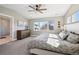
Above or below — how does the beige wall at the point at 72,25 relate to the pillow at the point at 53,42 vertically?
above

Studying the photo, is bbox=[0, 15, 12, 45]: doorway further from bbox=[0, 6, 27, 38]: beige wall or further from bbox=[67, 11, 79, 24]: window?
bbox=[67, 11, 79, 24]: window

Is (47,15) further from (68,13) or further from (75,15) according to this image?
(75,15)

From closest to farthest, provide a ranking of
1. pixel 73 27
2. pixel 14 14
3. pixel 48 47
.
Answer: pixel 48 47 → pixel 73 27 → pixel 14 14

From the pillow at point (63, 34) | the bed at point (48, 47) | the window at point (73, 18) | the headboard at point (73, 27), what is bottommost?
the bed at point (48, 47)

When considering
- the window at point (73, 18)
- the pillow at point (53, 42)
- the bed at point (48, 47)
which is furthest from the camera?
the window at point (73, 18)

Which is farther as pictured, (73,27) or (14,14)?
(14,14)

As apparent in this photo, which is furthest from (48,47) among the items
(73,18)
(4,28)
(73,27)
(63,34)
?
(4,28)

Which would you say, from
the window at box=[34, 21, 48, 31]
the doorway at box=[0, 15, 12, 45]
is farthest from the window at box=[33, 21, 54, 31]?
the doorway at box=[0, 15, 12, 45]

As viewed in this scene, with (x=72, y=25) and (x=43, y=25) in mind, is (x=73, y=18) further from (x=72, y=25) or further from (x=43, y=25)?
(x=43, y=25)

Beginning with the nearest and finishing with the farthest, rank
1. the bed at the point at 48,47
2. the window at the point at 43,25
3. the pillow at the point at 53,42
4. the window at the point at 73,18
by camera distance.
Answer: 1. the bed at the point at 48,47
2. the pillow at the point at 53,42
3. the window at the point at 73,18
4. the window at the point at 43,25

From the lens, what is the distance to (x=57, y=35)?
8.29 ft

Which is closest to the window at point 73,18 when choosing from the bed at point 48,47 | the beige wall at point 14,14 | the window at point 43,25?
the window at point 43,25

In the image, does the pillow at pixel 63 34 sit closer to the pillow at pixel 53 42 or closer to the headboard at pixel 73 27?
the headboard at pixel 73 27

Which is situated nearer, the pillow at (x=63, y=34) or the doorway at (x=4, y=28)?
the doorway at (x=4, y=28)
